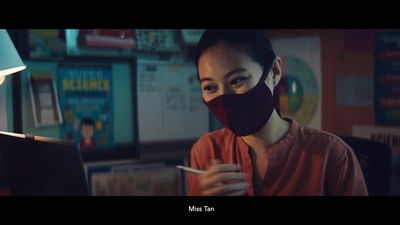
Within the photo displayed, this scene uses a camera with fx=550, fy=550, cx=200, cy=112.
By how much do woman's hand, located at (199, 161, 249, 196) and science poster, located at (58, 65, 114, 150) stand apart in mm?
454

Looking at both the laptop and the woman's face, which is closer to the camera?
the laptop

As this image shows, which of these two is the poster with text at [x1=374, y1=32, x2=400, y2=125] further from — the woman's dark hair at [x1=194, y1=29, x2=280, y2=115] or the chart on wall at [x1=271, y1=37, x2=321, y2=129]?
the woman's dark hair at [x1=194, y1=29, x2=280, y2=115]

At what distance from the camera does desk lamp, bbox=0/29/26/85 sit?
2303 mm

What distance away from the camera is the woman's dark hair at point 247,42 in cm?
237

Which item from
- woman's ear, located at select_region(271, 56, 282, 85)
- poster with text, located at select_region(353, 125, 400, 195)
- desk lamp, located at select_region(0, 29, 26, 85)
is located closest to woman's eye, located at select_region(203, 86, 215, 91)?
woman's ear, located at select_region(271, 56, 282, 85)

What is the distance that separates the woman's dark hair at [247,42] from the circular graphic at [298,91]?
0.04 m

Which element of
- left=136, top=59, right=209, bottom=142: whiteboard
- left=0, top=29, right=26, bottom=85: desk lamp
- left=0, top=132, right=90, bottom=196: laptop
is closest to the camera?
left=0, top=132, right=90, bottom=196: laptop

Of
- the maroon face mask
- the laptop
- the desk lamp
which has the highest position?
the desk lamp

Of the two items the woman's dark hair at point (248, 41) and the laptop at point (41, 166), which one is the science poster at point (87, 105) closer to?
the laptop at point (41, 166)

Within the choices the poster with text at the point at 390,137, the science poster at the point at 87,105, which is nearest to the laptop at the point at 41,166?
the science poster at the point at 87,105

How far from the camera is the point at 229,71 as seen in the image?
2342 millimetres

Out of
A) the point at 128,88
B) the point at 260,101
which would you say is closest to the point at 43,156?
the point at 128,88

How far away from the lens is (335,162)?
7.65 ft
